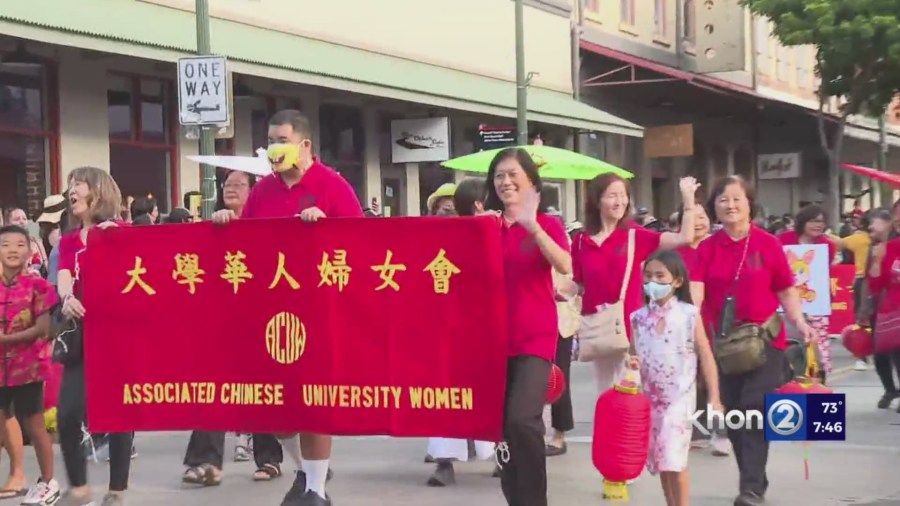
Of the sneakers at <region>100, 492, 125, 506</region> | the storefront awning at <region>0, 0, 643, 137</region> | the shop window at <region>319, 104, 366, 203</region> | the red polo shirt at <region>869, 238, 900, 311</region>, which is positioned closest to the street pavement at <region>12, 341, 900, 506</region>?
the sneakers at <region>100, 492, 125, 506</region>

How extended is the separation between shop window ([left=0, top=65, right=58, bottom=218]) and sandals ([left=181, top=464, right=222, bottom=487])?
868 cm

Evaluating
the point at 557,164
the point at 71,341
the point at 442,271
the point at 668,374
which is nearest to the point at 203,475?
the point at 71,341

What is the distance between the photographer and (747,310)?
7828 millimetres

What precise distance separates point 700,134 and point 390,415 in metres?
33.7

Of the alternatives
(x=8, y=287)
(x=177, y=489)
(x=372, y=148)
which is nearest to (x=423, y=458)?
(x=177, y=489)

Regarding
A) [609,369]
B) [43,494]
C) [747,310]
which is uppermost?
[747,310]

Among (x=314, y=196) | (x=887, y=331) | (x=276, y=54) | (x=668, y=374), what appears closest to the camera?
(x=668, y=374)

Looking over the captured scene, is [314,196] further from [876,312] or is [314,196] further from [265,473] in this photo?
[876,312]

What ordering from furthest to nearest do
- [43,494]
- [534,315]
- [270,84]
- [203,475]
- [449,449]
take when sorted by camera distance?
[270,84] → [203,475] → [449,449] → [43,494] → [534,315]

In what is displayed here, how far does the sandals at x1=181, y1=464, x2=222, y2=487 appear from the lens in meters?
9.12

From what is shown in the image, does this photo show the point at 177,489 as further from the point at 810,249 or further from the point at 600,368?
the point at 810,249

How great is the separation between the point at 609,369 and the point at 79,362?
306 cm

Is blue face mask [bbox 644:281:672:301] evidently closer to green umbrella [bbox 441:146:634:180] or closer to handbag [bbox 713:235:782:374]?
handbag [bbox 713:235:782:374]

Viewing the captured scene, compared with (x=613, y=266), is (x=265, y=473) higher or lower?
lower
